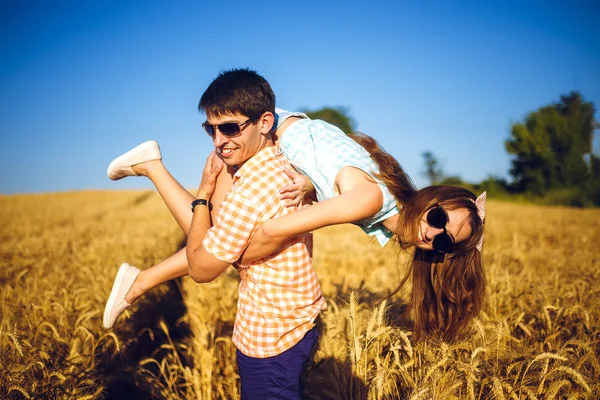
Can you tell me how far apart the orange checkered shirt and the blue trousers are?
0.15ft

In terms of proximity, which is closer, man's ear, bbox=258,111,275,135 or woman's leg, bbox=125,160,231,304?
man's ear, bbox=258,111,275,135

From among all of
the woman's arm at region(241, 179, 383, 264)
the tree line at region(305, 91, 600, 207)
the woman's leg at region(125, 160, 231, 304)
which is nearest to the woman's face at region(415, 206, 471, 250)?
the woman's arm at region(241, 179, 383, 264)

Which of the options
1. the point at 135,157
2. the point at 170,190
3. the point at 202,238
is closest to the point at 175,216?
the point at 170,190

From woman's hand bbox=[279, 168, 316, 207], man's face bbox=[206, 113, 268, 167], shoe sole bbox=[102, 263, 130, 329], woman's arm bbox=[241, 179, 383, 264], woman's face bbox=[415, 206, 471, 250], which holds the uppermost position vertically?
man's face bbox=[206, 113, 268, 167]

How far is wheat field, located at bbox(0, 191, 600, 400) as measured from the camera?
218 centimetres

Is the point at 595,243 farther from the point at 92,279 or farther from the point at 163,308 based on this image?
the point at 92,279

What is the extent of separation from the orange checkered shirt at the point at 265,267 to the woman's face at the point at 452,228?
0.78 m

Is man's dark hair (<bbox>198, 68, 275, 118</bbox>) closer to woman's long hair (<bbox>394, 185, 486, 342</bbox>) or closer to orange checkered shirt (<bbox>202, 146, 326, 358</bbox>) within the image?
orange checkered shirt (<bbox>202, 146, 326, 358</bbox>)

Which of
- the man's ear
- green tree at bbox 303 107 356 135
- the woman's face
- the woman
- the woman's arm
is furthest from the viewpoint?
green tree at bbox 303 107 356 135

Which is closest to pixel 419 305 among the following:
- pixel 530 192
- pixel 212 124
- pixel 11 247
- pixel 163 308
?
pixel 212 124

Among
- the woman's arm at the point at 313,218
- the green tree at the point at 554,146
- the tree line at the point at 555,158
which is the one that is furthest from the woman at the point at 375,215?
the green tree at the point at 554,146

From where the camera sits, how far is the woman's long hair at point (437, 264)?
2451 mm

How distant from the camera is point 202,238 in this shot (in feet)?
7.22

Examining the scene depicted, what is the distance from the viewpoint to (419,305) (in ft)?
9.05
